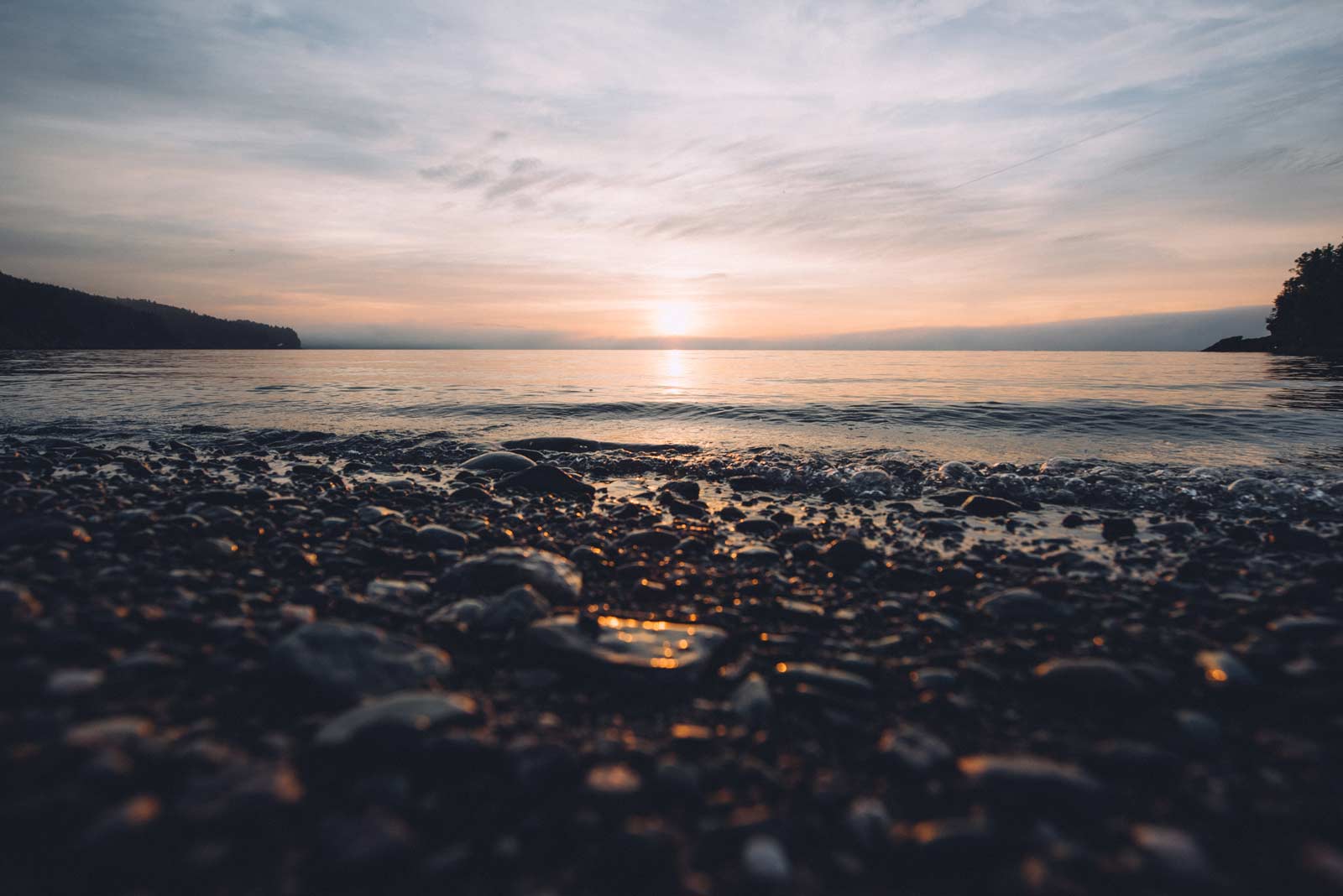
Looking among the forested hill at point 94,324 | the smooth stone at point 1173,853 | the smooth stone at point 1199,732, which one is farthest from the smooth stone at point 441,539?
the forested hill at point 94,324

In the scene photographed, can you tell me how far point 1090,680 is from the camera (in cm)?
308

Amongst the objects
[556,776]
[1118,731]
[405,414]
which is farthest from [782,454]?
[405,414]

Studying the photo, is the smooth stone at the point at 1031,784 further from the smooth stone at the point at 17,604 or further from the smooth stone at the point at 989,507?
the smooth stone at the point at 989,507

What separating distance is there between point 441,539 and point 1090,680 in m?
5.10

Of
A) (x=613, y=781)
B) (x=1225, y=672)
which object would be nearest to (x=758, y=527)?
(x=1225, y=672)

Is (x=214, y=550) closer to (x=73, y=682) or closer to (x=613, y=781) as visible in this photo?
(x=73, y=682)

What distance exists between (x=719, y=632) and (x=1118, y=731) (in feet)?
6.62

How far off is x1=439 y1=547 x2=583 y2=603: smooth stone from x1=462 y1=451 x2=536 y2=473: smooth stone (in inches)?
201

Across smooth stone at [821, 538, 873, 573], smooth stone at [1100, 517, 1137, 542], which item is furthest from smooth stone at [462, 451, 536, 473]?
smooth stone at [1100, 517, 1137, 542]

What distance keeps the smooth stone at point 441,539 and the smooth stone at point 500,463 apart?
12.9 feet

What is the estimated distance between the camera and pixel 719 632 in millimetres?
3633

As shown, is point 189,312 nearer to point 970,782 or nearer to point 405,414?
point 405,414

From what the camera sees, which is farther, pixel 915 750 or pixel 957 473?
pixel 957 473

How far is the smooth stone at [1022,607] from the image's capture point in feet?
13.3
